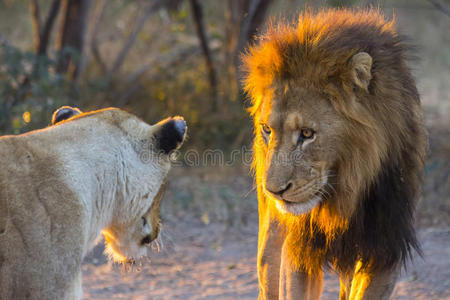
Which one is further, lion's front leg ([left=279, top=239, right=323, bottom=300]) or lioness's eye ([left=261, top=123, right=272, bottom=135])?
lion's front leg ([left=279, top=239, right=323, bottom=300])

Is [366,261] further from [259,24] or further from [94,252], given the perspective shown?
[259,24]

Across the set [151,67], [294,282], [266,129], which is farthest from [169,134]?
[151,67]

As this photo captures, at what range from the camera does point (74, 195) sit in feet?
8.06

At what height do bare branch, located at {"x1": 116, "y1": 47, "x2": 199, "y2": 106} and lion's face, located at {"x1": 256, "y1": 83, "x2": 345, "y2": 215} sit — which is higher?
bare branch, located at {"x1": 116, "y1": 47, "x2": 199, "y2": 106}

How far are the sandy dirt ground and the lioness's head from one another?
1.36m

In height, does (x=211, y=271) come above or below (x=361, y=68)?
below

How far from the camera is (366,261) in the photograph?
2.96m

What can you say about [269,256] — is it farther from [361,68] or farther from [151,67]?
[151,67]

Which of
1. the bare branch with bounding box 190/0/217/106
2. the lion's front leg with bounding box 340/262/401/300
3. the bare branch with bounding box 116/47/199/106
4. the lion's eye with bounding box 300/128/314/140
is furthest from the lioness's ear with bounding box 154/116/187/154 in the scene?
the bare branch with bounding box 116/47/199/106

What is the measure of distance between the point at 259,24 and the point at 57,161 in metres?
6.24

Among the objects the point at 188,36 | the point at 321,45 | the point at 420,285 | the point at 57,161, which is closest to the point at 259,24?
the point at 188,36

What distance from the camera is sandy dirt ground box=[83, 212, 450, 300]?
4.75m

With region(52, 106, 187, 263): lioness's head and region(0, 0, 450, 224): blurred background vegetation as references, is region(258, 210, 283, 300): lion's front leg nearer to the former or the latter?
region(52, 106, 187, 263): lioness's head

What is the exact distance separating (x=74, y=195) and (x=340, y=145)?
1.11m
